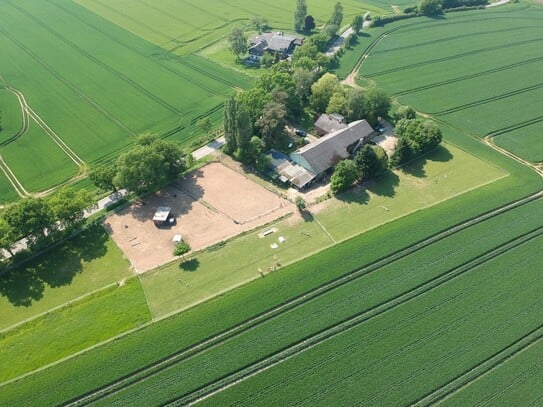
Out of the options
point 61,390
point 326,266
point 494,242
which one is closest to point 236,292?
point 326,266

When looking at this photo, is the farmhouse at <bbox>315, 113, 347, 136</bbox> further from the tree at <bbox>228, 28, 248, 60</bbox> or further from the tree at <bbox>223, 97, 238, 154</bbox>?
the tree at <bbox>228, 28, 248, 60</bbox>

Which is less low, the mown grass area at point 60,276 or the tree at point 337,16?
the tree at point 337,16

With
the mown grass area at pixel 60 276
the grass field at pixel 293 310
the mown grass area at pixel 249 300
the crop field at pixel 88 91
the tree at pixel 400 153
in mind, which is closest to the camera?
the mown grass area at pixel 249 300

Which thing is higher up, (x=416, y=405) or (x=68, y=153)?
(x=68, y=153)

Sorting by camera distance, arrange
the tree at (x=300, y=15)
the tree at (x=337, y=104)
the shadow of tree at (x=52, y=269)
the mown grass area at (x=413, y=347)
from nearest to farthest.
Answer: the mown grass area at (x=413, y=347) → the shadow of tree at (x=52, y=269) → the tree at (x=337, y=104) → the tree at (x=300, y=15)

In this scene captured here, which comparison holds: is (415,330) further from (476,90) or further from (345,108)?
(476,90)

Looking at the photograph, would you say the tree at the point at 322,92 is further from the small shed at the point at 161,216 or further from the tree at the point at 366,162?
the small shed at the point at 161,216

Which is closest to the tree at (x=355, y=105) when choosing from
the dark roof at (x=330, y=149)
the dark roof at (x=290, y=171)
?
the dark roof at (x=330, y=149)
